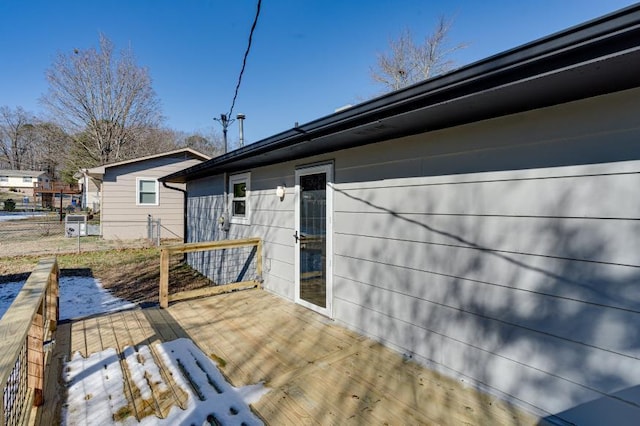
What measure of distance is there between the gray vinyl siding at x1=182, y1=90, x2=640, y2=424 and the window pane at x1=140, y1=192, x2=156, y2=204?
1157cm

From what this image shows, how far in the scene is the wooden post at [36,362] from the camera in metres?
2.18

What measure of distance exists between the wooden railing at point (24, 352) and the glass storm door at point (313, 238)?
2.59 metres

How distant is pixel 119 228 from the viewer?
1197 cm

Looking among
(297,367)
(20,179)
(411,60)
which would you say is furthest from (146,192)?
(20,179)

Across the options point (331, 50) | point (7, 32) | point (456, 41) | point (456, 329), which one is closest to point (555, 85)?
point (456, 329)

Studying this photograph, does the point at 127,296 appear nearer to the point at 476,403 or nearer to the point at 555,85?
the point at 476,403

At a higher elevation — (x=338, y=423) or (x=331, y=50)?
(x=331, y=50)

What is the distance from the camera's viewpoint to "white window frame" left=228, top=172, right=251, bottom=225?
565cm

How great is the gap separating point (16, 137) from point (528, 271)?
56.9 metres

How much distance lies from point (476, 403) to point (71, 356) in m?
3.42

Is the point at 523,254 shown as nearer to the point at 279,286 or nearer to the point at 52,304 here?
→ the point at 279,286

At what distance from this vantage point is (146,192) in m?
12.4

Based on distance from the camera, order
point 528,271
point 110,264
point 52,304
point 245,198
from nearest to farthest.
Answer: point 528,271
point 52,304
point 245,198
point 110,264

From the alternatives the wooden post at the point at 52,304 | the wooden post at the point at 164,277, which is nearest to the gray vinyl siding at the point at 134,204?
the wooden post at the point at 164,277
